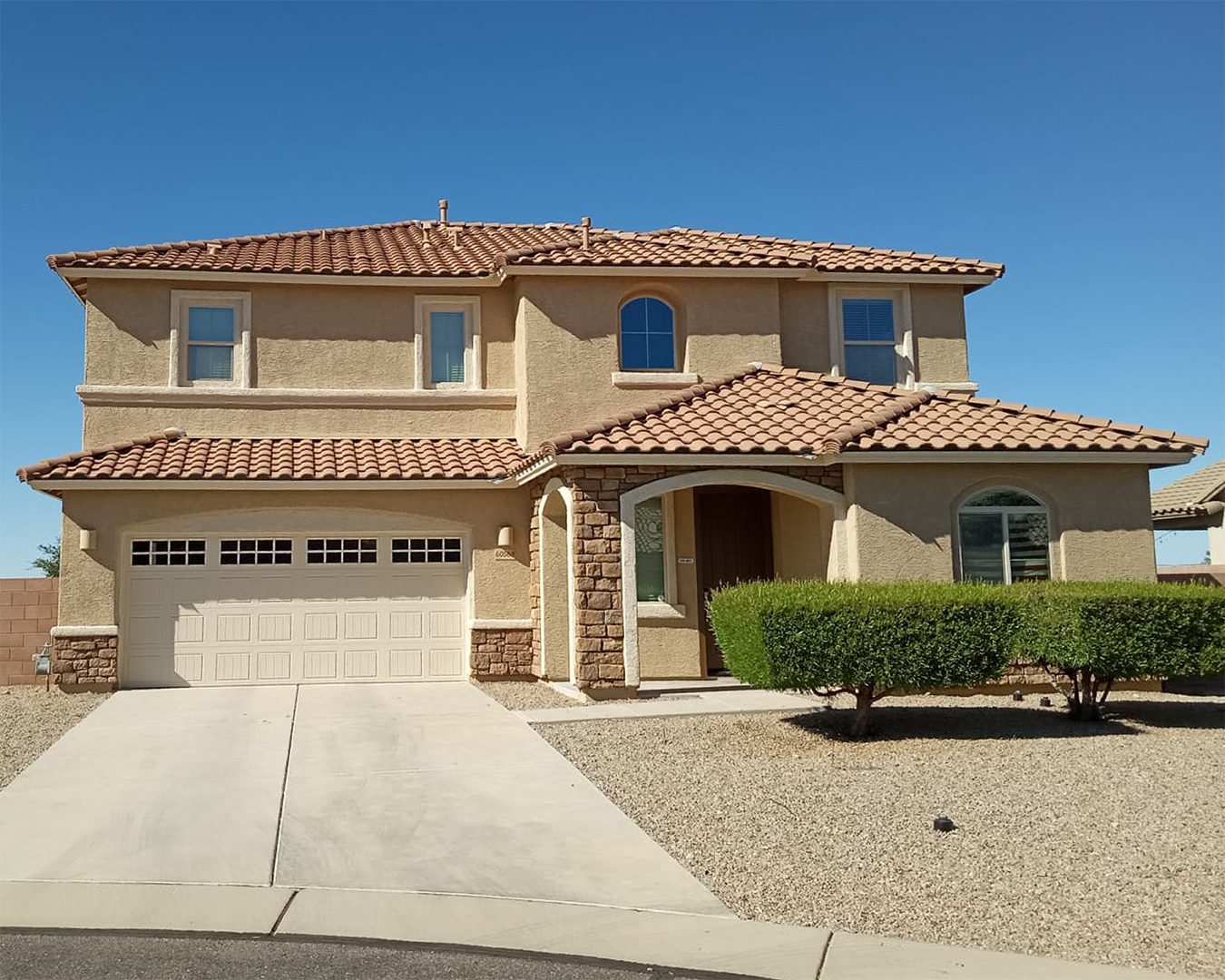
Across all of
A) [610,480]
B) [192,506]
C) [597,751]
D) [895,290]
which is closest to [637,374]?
[610,480]

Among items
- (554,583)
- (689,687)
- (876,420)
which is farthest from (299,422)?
(876,420)

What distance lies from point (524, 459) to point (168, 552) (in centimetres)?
529

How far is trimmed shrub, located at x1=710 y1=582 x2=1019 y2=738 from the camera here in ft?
36.1

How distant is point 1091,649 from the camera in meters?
11.7

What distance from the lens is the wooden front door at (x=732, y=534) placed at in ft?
57.7

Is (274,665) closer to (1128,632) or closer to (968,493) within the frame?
(968,493)

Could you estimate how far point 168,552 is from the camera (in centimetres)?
1689

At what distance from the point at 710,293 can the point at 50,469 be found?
9852 mm

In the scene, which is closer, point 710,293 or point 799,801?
point 799,801

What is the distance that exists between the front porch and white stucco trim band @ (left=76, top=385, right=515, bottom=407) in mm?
2292

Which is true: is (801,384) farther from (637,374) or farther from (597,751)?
(597,751)

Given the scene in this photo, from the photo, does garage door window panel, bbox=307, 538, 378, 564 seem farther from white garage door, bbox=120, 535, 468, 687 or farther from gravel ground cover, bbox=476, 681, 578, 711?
gravel ground cover, bbox=476, 681, 578, 711

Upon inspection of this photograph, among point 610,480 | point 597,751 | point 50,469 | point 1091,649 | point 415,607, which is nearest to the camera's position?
point 597,751

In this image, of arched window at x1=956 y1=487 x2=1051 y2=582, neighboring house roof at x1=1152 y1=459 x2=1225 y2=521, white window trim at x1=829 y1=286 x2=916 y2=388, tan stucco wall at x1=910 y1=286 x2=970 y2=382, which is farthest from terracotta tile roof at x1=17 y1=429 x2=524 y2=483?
neighboring house roof at x1=1152 y1=459 x2=1225 y2=521
